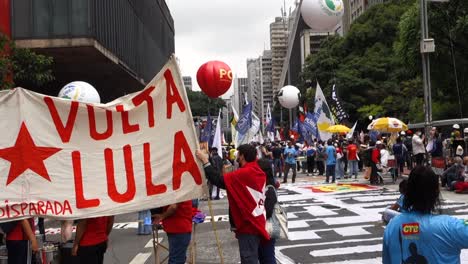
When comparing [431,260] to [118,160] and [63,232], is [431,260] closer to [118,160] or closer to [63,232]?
[118,160]

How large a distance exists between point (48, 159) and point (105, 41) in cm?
2129

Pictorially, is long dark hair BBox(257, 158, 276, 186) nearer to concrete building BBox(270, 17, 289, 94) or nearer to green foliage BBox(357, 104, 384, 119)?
green foliage BBox(357, 104, 384, 119)

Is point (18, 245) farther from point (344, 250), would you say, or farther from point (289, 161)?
point (289, 161)

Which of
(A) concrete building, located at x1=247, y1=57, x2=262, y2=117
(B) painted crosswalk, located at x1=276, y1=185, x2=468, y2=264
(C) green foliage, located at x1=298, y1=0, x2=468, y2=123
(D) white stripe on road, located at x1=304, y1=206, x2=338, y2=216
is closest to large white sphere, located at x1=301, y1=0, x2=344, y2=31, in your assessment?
(B) painted crosswalk, located at x1=276, y1=185, x2=468, y2=264

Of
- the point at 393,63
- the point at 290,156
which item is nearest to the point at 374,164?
the point at 290,156

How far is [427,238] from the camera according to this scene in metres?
3.30

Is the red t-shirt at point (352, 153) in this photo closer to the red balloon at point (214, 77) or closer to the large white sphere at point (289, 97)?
the red balloon at point (214, 77)

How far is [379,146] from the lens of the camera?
2016 cm

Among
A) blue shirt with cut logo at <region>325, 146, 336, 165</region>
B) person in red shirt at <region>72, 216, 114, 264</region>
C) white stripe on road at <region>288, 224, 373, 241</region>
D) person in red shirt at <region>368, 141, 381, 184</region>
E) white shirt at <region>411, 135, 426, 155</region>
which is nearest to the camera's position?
person in red shirt at <region>72, 216, 114, 264</region>

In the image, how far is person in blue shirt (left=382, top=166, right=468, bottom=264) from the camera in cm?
328

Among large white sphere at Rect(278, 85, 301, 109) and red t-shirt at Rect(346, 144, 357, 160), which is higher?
large white sphere at Rect(278, 85, 301, 109)

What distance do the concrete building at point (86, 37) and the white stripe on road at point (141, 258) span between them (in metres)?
15.2

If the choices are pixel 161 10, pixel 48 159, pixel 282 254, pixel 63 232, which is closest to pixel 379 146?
pixel 282 254

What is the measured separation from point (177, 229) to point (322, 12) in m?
12.3
